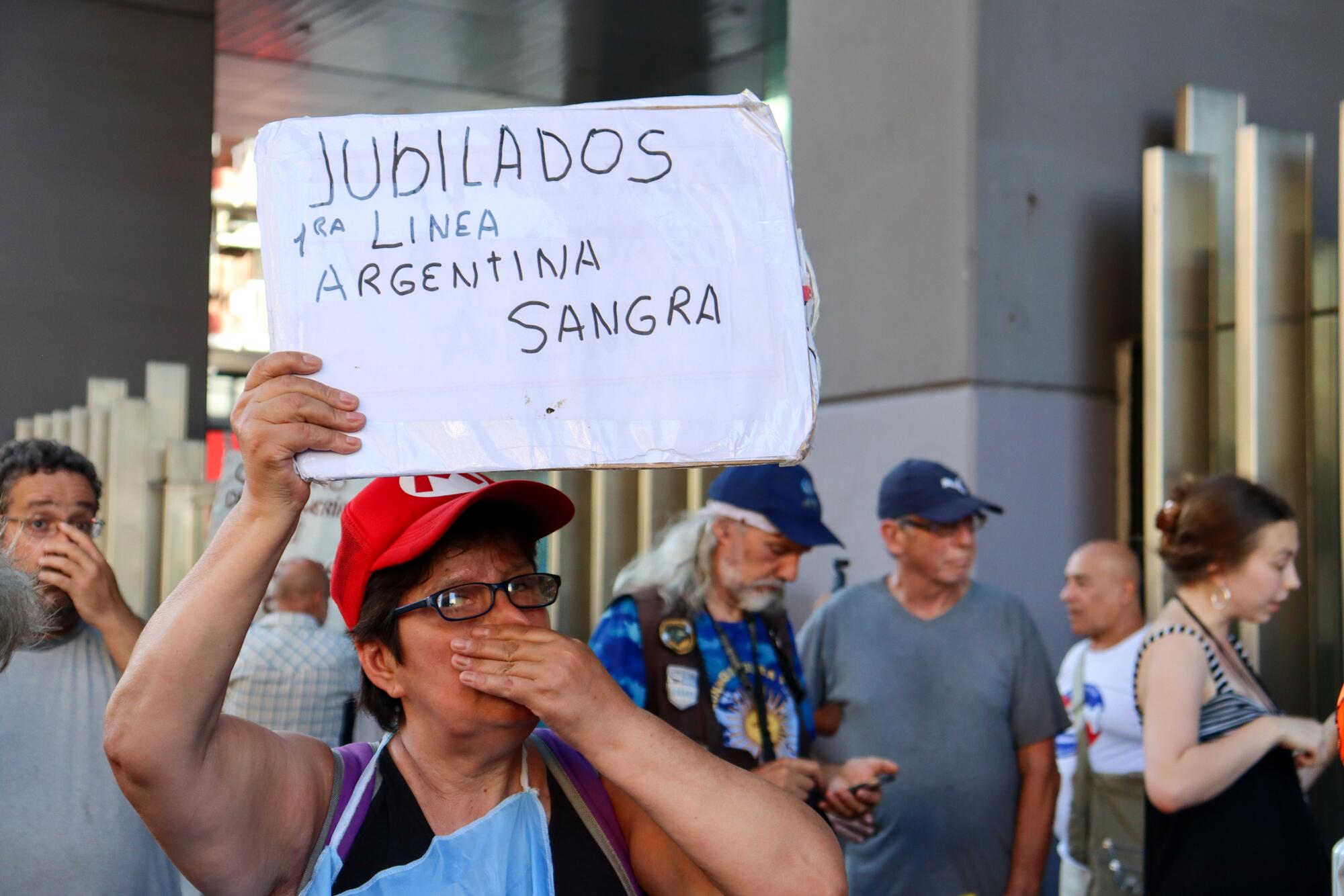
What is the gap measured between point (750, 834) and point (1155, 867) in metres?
2.04

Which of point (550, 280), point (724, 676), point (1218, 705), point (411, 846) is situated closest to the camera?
point (550, 280)

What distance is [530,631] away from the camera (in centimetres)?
176

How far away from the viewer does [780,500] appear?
3949 mm

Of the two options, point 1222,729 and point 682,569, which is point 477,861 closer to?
point 682,569

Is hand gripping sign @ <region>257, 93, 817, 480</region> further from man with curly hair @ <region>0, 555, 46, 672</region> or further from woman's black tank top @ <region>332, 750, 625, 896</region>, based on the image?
man with curly hair @ <region>0, 555, 46, 672</region>

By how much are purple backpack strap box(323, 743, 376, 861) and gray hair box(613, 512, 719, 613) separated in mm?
1832

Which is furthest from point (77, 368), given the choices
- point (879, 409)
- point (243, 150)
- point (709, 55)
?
point (243, 150)

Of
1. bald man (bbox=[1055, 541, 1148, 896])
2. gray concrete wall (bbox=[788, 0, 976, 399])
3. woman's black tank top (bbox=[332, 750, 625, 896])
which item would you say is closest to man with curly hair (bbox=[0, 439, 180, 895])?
woman's black tank top (bbox=[332, 750, 625, 896])

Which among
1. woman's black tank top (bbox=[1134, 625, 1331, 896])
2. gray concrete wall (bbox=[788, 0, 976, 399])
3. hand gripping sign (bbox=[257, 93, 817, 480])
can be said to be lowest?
woman's black tank top (bbox=[1134, 625, 1331, 896])

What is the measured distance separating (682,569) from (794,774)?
739 mm

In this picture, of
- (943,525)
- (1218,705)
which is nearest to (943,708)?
(943,525)

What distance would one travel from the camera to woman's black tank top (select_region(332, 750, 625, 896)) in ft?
5.96

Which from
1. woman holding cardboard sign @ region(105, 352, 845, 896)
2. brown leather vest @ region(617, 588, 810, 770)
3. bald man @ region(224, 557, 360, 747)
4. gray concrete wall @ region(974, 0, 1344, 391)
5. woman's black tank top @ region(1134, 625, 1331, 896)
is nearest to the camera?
woman holding cardboard sign @ region(105, 352, 845, 896)

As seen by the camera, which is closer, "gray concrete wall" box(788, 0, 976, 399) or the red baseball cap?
the red baseball cap
